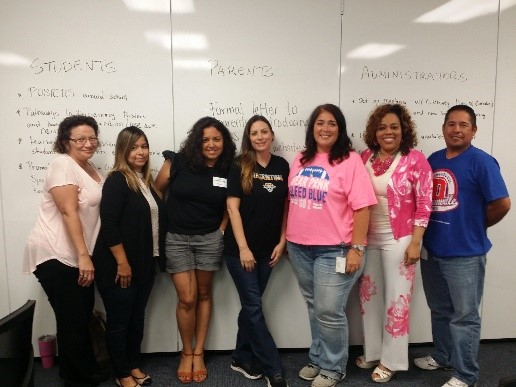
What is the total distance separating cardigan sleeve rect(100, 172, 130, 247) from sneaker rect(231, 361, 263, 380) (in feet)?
3.70

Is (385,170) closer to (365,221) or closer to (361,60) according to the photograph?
(365,221)

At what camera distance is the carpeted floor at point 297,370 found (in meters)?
2.20

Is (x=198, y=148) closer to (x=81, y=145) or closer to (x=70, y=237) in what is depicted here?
(x=81, y=145)

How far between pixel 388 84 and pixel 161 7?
5.10 feet

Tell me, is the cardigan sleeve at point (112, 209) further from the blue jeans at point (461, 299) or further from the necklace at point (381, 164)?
the blue jeans at point (461, 299)

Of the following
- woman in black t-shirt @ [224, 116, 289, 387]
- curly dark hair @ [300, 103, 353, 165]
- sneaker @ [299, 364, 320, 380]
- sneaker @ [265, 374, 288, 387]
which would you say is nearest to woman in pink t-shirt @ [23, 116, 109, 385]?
woman in black t-shirt @ [224, 116, 289, 387]

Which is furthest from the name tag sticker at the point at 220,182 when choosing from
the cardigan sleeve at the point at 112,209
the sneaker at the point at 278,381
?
the sneaker at the point at 278,381

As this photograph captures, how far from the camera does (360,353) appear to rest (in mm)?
2533

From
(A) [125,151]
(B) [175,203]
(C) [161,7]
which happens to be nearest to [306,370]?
(B) [175,203]

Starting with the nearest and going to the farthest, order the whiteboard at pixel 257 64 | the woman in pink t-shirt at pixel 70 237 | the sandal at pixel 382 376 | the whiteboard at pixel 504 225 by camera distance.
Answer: the woman in pink t-shirt at pixel 70 237
the sandal at pixel 382 376
the whiteboard at pixel 257 64
the whiteboard at pixel 504 225

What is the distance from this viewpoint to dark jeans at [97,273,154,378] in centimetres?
200

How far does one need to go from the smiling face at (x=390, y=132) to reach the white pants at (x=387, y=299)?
50 cm

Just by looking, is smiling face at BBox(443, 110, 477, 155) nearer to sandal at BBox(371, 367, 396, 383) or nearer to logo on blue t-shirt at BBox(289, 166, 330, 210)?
logo on blue t-shirt at BBox(289, 166, 330, 210)

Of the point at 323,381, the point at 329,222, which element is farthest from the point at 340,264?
the point at 323,381
